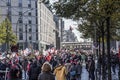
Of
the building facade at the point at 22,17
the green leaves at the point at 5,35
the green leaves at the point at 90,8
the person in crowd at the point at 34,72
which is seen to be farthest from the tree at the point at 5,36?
the person in crowd at the point at 34,72

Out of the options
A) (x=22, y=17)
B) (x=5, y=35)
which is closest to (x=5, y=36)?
(x=5, y=35)

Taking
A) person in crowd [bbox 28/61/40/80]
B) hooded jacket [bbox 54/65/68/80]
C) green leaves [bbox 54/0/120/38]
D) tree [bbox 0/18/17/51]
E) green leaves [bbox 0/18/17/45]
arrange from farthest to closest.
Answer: green leaves [bbox 0/18/17/45]
tree [bbox 0/18/17/51]
person in crowd [bbox 28/61/40/80]
green leaves [bbox 54/0/120/38]
hooded jacket [bbox 54/65/68/80]

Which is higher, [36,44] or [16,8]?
[16,8]

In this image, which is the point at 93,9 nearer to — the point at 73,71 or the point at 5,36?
the point at 73,71

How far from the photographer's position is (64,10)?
20844 millimetres

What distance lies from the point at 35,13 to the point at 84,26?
3393 inches

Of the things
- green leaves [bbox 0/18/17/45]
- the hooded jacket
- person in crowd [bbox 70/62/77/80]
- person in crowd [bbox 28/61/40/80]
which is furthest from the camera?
green leaves [bbox 0/18/17/45]

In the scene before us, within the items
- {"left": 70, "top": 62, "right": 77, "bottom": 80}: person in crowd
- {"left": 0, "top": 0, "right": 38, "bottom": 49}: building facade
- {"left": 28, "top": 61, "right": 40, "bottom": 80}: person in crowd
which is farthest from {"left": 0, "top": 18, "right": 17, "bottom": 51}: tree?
{"left": 28, "top": 61, "right": 40, "bottom": 80}: person in crowd

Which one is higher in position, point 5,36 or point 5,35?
point 5,35

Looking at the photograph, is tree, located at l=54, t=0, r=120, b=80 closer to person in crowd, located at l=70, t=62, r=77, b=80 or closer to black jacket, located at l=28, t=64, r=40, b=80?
person in crowd, located at l=70, t=62, r=77, b=80

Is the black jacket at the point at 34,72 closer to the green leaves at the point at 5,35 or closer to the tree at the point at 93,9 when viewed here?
the tree at the point at 93,9

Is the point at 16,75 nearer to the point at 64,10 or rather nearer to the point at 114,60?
the point at 64,10

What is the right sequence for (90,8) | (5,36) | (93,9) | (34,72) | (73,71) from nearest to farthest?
(34,72), (93,9), (90,8), (73,71), (5,36)

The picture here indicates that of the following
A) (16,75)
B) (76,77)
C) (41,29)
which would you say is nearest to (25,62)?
(76,77)
